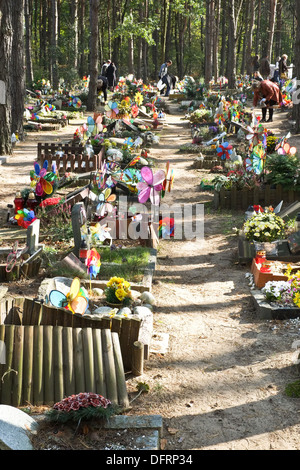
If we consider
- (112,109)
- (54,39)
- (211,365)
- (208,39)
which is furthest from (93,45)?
(211,365)

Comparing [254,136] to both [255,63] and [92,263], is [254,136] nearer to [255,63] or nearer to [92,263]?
[92,263]

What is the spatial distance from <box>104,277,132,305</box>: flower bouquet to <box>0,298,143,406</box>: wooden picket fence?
0.94 metres

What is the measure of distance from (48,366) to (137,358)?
2.79ft

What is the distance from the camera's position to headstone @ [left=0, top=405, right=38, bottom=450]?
367 cm

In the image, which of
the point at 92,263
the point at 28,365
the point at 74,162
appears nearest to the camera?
the point at 28,365

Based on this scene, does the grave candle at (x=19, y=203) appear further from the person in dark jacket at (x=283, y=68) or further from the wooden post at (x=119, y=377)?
the person in dark jacket at (x=283, y=68)

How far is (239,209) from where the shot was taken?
10695 mm

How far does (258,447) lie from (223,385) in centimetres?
99

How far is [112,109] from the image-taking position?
16.4m

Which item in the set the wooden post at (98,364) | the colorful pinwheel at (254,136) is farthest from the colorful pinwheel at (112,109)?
the wooden post at (98,364)

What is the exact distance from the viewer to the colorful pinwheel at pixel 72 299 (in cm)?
556

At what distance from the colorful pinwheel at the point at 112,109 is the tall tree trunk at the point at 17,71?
253 centimetres
